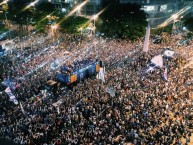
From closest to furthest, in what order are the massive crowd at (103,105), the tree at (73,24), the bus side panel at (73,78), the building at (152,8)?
the massive crowd at (103,105) < the bus side panel at (73,78) < the tree at (73,24) < the building at (152,8)

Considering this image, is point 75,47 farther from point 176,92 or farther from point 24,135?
point 24,135

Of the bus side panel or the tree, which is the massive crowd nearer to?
the bus side panel

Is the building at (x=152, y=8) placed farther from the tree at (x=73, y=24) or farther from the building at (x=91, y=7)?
the tree at (x=73, y=24)

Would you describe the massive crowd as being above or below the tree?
below

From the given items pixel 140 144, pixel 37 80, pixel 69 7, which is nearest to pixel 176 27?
pixel 69 7

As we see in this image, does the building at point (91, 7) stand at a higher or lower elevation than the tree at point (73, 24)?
higher

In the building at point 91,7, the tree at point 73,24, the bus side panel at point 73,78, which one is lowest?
the bus side panel at point 73,78

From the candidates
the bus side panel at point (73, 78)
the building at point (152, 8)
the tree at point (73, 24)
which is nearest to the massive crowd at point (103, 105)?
the bus side panel at point (73, 78)

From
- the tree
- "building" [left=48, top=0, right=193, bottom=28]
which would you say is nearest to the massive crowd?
the tree

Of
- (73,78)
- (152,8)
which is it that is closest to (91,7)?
(152,8)
